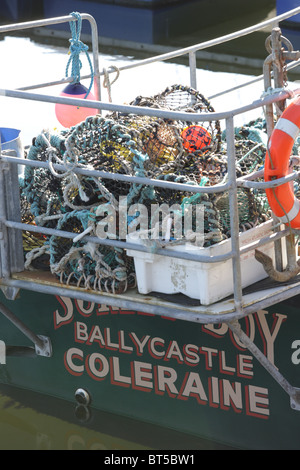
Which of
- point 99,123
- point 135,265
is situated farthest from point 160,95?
point 135,265

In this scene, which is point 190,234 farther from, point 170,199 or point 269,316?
point 269,316

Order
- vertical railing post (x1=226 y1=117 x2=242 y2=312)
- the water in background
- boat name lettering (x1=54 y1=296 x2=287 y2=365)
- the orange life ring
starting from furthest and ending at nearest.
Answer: the water in background
boat name lettering (x1=54 y1=296 x2=287 y2=365)
the orange life ring
vertical railing post (x1=226 y1=117 x2=242 y2=312)

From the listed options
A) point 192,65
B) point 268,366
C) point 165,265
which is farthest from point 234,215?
point 192,65

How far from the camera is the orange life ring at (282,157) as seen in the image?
383 centimetres

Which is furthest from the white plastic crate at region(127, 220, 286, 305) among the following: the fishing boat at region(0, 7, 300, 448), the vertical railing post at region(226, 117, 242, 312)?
the vertical railing post at region(226, 117, 242, 312)

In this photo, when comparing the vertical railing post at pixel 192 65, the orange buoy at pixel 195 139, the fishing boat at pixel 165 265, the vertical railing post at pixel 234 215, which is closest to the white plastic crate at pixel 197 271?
the fishing boat at pixel 165 265

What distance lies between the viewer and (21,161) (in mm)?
4250

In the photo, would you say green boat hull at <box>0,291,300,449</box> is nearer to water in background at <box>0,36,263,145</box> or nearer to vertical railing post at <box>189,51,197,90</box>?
vertical railing post at <box>189,51,197,90</box>

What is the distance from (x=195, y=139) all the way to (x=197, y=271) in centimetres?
104
